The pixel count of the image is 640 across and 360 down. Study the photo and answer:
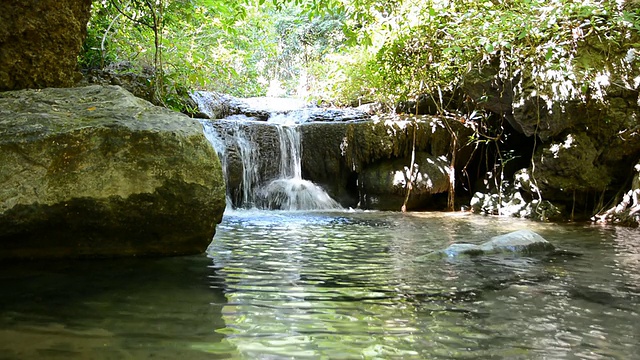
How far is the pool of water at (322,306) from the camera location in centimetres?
213

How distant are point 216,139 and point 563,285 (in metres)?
8.52

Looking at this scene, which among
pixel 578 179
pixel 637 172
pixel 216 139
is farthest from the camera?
pixel 216 139

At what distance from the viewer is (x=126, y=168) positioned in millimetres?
3709

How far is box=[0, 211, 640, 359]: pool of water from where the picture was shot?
2.13m

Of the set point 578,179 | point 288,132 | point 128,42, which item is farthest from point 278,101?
point 578,179

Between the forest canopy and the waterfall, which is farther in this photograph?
the waterfall

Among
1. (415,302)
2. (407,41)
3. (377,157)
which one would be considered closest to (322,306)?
(415,302)

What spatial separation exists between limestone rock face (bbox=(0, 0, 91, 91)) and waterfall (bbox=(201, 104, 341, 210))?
5640mm

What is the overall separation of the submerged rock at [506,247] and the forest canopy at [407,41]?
2830 millimetres

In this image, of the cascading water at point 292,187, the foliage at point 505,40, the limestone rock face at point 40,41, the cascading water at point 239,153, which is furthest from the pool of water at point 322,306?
the cascading water at point 292,187

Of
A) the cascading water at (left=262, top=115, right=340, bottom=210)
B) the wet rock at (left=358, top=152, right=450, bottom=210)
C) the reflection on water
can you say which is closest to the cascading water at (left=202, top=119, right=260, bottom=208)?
the cascading water at (left=262, top=115, right=340, bottom=210)

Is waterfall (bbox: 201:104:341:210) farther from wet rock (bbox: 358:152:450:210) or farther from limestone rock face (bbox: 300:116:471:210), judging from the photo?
wet rock (bbox: 358:152:450:210)

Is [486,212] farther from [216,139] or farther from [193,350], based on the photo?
[193,350]

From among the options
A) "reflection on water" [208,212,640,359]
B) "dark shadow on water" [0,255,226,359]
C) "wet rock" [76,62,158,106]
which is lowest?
"reflection on water" [208,212,640,359]
